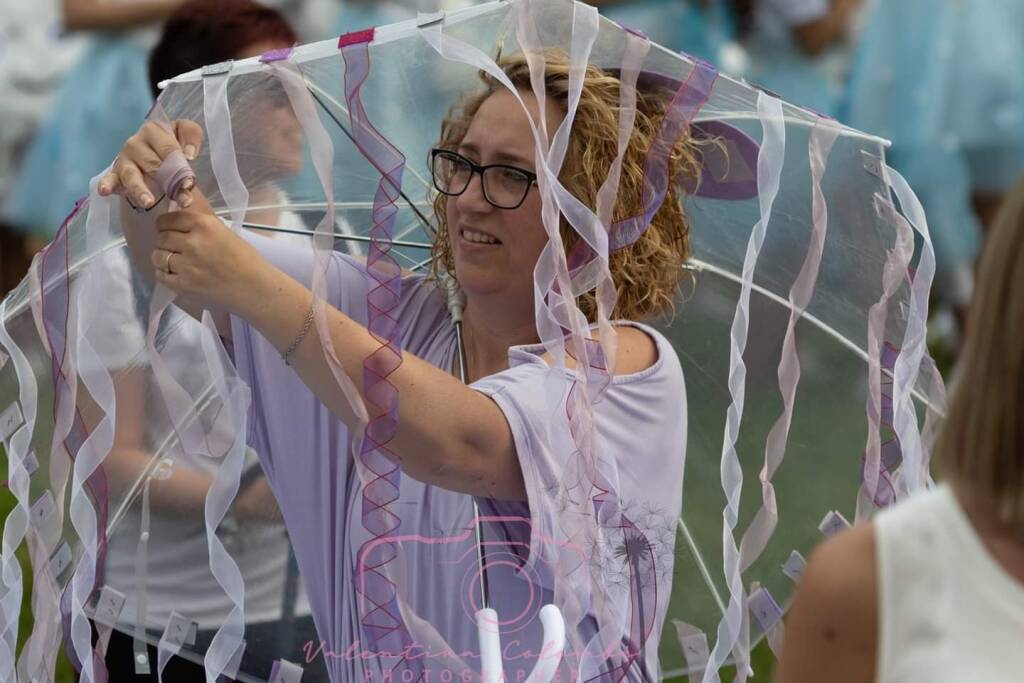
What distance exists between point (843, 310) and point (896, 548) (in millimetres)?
1136

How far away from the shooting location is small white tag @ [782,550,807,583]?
2.48 m

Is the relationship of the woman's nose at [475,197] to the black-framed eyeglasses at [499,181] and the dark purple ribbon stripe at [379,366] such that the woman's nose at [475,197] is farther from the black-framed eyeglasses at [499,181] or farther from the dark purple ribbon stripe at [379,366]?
the dark purple ribbon stripe at [379,366]

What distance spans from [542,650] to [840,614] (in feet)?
2.16

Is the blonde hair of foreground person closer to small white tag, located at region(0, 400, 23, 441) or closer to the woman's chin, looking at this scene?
the woman's chin

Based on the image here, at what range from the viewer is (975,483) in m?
1.34

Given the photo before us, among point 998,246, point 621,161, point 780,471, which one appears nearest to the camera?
point 998,246

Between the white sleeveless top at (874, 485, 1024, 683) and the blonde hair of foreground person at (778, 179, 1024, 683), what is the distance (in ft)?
0.03

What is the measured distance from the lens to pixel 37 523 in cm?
213

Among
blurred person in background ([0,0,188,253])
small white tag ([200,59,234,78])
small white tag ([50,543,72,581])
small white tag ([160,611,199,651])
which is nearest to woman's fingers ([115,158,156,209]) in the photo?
small white tag ([200,59,234,78])

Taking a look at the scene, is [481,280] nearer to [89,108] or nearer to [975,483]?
[975,483]

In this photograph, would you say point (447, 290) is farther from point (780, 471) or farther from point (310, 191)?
point (780, 471)

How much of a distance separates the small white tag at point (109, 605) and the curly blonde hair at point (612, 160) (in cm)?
66

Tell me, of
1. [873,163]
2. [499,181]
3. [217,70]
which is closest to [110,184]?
[217,70]

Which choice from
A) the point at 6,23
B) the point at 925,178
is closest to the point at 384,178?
the point at 925,178
